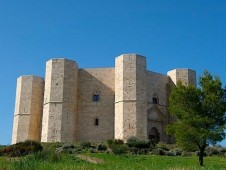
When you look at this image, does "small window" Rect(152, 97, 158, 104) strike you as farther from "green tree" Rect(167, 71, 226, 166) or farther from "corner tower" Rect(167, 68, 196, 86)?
"green tree" Rect(167, 71, 226, 166)

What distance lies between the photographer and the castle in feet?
98.1

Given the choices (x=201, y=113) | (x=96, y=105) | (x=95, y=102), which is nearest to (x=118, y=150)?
(x=201, y=113)

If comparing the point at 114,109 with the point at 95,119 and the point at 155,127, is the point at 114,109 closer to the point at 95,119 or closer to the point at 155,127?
the point at 95,119

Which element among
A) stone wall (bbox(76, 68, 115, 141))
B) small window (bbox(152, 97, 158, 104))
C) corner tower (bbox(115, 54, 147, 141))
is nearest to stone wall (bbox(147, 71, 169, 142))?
small window (bbox(152, 97, 158, 104))

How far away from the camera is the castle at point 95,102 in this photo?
29906mm

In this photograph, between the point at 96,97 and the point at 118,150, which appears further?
the point at 96,97

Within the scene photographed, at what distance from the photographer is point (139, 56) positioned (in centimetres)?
3094

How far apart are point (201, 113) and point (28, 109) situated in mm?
20423

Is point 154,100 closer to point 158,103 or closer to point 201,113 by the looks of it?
point 158,103

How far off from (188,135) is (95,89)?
16054 mm

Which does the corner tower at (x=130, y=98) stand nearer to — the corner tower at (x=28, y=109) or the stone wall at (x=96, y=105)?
the stone wall at (x=96, y=105)

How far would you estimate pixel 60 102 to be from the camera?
100ft

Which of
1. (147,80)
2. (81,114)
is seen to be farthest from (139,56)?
(81,114)

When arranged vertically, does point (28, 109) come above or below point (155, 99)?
below
